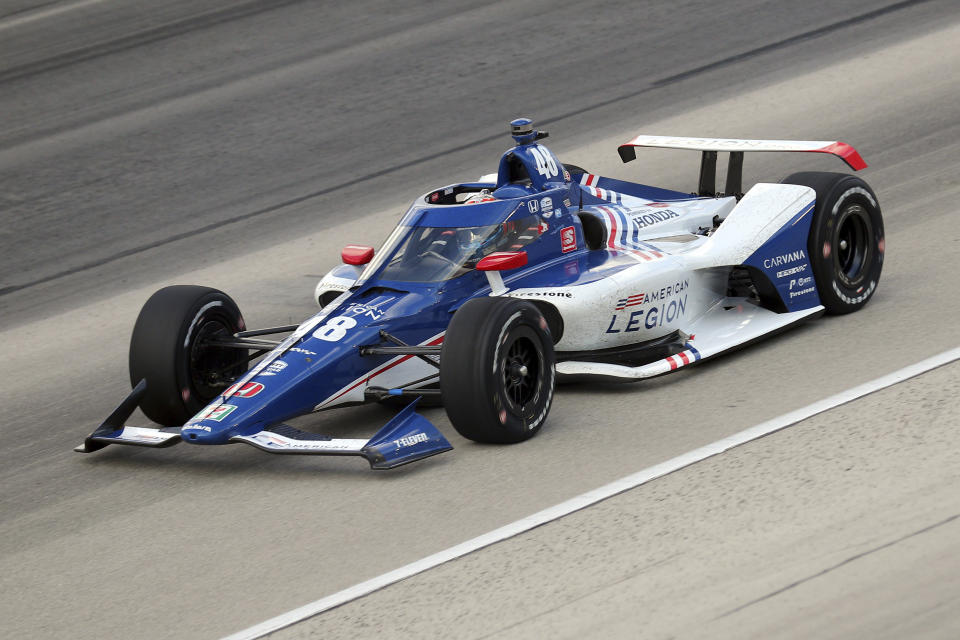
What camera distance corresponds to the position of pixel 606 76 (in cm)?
1734

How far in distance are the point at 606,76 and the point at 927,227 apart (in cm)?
638

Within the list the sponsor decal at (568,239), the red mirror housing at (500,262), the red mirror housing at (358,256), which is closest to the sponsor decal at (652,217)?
the sponsor decal at (568,239)

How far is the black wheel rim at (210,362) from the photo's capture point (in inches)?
353

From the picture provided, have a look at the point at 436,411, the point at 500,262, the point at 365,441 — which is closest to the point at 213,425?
the point at 365,441

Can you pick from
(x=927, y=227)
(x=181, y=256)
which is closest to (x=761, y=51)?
(x=927, y=227)

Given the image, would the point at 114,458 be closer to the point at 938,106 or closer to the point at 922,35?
the point at 938,106

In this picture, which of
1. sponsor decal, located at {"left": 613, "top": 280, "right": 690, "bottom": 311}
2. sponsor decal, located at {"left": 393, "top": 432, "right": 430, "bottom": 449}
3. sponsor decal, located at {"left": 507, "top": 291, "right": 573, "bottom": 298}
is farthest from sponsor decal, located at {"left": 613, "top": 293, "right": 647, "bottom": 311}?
sponsor decal, located at {"left": 393, "top": 432, "right": 430, "bottom": 449}

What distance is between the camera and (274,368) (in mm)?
8297

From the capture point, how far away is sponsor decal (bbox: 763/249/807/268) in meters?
9.43

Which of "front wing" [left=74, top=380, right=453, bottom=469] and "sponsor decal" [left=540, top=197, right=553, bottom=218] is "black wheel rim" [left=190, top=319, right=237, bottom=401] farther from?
"sponsor decal" [left=540, top=197, right=553, bottom=218]

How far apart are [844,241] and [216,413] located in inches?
176

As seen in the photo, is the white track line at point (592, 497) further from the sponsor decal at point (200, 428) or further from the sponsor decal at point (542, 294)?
the sponsor decal at point (200, 428)

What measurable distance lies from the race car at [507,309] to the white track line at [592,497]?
88 cm

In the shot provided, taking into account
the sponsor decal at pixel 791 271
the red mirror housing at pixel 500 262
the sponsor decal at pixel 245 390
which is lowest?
the sponsor decal at pixel 245 390
